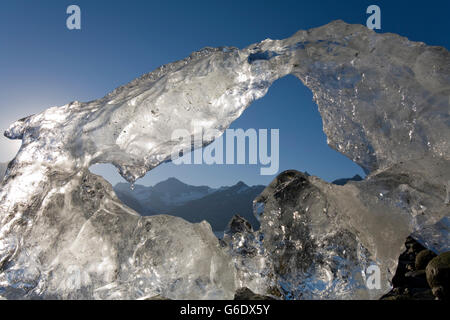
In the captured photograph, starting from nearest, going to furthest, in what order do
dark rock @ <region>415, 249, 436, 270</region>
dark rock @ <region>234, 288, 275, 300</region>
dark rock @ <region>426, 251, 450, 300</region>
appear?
1. dark rock @ <region>234, 288, 275, 300</region>
2. dark rock @ <region>426, 251, 450, 300</region>
3. dark rock @ <region>415, 249, 436, 270</region>

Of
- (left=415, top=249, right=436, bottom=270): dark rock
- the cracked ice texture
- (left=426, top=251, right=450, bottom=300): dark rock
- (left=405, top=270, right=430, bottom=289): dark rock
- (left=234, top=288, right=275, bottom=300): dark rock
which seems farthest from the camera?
(left=415, top=249, right=436, bottom=270): dark rock

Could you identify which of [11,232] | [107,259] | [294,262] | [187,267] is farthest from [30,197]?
[294,262]

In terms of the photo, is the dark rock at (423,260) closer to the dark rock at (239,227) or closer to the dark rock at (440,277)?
the dark rock at (440,277)

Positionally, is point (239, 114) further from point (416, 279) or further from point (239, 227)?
point (416, 279)

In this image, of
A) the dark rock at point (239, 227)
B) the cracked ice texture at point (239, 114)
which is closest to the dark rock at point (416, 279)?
the cracked ice texture at point (239, 114)

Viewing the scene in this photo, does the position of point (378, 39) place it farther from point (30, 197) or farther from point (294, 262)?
point (30, 197)

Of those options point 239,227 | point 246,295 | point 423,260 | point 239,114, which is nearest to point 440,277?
point 423,260

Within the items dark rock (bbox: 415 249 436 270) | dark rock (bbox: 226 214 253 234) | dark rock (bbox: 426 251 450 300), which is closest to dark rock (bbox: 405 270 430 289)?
dark rock (bbox: 415 249 436 270)

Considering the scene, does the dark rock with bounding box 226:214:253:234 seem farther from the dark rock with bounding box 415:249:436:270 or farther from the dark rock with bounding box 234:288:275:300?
the dark rock with bounding box 415:249:436:270

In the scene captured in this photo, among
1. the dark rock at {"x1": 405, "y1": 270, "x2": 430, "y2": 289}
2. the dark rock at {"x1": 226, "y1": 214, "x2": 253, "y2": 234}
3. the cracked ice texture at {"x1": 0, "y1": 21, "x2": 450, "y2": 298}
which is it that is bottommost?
the dark rock at {"x1": 405, "y1": 270, "x2": 430, "y2": 289}
